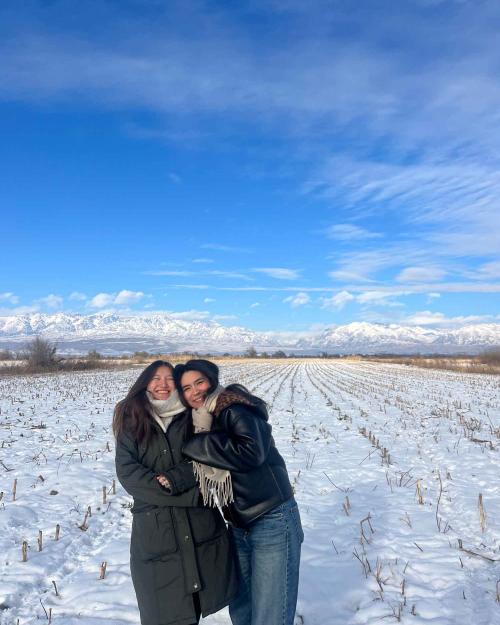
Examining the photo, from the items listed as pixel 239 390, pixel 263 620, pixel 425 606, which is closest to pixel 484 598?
pixel 425 606

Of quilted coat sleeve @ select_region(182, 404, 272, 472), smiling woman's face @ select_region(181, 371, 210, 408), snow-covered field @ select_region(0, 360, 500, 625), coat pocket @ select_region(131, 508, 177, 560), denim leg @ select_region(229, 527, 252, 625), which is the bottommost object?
snow-covered field @ select_region(0, 360, 500, 625)

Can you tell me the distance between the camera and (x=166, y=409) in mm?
3258

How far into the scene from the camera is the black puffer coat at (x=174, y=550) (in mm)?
3039

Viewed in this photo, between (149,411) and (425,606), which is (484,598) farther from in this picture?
(149,411)

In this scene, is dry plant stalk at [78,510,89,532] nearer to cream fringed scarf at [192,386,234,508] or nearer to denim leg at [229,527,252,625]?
denim leg at [229,527,252,625]

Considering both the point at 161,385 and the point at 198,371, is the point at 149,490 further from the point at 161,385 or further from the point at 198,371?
the point at 198,371

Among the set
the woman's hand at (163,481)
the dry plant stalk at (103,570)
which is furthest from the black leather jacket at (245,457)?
the dry plant stalk at (103,570)

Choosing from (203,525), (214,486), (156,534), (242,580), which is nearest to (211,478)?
(214,486)

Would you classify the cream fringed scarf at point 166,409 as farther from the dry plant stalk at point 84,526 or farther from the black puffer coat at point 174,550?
the dry plant stalk at point 84,526

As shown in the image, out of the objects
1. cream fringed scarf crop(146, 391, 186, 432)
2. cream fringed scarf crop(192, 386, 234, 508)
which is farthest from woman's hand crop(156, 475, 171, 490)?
cream fringed scarf crop(146, 391, 186, 432)

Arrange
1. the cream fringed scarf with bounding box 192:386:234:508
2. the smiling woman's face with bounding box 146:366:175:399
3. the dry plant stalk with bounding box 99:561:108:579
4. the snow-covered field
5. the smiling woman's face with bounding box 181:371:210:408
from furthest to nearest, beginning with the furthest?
the dry plant stalk with bounding box 99:561:108:579, the snow-covered field, the smiling woman's face with bounding box 146:366:175:399, the smiling woman's face with bounding box 181:371:210:408, the cream fringed scarf with bounding box 192:386:234:508

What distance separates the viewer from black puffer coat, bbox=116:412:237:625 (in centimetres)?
304

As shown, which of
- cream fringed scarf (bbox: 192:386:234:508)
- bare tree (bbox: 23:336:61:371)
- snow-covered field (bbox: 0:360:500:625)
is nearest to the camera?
cream fringed scarf (bbox: 192:386:234:508)

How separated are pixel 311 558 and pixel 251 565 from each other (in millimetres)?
2385
